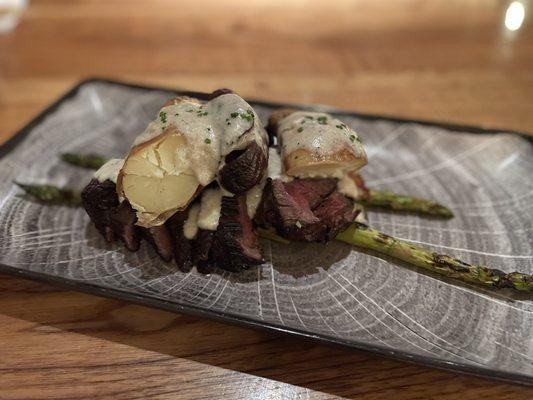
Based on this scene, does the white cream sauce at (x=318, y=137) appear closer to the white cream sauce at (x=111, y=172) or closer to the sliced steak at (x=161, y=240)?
the sliced steak at (x=161, y=240)

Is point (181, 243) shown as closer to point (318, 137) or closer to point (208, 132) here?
point (208, 132)

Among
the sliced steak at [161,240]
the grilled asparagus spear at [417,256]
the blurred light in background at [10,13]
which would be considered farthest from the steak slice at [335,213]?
the blurred light in background at [10,13]

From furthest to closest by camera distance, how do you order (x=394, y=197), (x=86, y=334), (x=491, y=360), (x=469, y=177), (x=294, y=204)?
(x=469, y=177), (x=394, y=197), (x=294, y=204), (x=86, y=334), (x=491, y=360)

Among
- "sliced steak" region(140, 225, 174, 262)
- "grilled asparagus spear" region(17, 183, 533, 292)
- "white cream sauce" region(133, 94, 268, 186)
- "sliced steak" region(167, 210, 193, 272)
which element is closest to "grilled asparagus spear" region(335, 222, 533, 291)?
"grilled asparagus spear" region(17, 183, 533, 292)

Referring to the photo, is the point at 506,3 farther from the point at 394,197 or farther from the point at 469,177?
the point at 394,197

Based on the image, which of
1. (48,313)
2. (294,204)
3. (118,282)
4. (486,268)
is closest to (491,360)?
(486,268)

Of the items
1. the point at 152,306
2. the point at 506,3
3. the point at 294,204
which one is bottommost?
the point at 152,306

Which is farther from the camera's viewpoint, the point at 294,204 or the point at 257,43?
the point at 257,43
